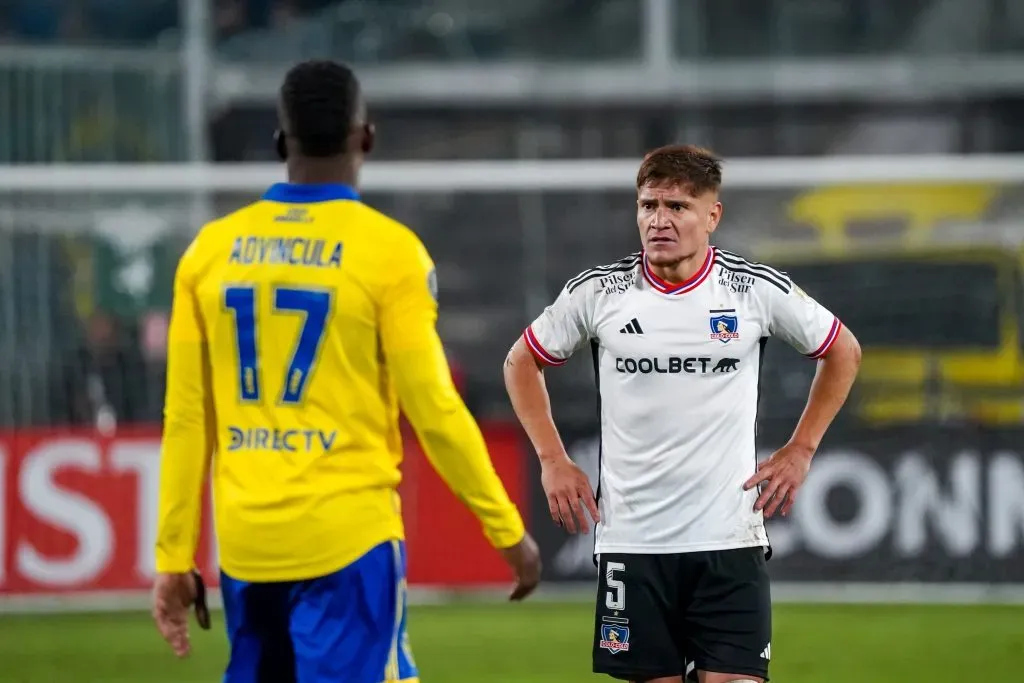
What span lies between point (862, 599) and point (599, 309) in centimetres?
641

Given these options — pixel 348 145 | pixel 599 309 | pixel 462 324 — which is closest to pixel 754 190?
pixel 462 324

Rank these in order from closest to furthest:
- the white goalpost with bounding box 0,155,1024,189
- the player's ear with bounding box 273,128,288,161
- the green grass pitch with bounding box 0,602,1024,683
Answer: the player's ear with bounding box 273,128,288,161 < the green grass pitch with bounding box 0,602,1024,683 < the white goalpost with bounding box 0,155,1024,189

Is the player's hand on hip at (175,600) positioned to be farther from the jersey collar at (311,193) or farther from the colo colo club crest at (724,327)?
the colo colo club crest at (724,327)

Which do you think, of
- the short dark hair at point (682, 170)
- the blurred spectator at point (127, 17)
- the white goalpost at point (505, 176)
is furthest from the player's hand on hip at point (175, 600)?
the blurred spectator at point (127, 17)

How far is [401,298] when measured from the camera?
351 centimetres

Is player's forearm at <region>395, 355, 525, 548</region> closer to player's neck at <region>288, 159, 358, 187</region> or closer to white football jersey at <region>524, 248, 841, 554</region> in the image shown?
player's neck at <region>288, 159, 358, 187</region>

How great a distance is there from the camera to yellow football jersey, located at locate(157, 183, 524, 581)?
3521 millimetres

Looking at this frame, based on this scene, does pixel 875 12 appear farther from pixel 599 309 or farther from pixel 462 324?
pixel 599 309

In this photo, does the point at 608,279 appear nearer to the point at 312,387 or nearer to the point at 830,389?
the point at 830,389

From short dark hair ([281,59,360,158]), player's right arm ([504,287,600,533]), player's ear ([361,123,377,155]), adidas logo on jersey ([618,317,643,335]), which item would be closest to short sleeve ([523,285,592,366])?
player's right arm ([504,287,600,533])

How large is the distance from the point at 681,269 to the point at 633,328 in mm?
217

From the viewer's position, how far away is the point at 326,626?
11.5 feet

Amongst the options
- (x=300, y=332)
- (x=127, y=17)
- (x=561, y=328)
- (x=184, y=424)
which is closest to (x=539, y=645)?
(x=561, y=328)

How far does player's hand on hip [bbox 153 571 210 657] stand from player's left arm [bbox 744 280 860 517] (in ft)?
5.60
